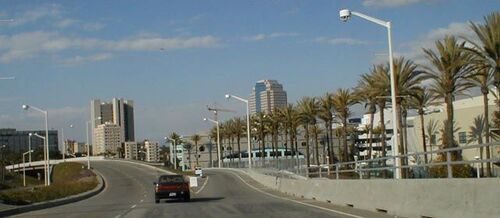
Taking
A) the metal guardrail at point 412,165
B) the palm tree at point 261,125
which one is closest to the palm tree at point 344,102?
the metal guardrail at point 412,165

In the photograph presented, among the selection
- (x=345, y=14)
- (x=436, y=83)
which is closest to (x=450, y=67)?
(x=436, y=83)

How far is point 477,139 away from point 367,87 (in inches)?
701

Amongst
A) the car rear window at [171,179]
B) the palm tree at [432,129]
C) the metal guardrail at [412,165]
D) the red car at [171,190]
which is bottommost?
the red car at [171,190]

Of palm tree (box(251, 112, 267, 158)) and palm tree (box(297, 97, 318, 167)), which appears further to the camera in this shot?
palm tree (box(251, 112, 267, 158))

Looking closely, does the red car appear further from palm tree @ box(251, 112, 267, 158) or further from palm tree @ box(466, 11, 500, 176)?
palm tree @ box(251, 112, 267, 158)

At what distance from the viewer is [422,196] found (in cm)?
1831

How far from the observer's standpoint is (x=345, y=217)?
20.4 m

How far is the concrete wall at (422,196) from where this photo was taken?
1463cm

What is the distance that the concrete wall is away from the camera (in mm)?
14633

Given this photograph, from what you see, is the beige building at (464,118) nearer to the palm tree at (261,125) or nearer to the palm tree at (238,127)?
the palm tree at (261,125)

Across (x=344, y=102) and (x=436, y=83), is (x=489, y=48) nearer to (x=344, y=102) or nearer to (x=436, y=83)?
(x=436, y=83)

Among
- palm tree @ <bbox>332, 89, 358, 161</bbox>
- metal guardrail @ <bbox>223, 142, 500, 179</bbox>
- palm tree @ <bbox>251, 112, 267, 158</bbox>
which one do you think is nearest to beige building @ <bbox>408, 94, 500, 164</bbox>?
palm tree @ <bbox>332, 89, 358, 161</bbox>

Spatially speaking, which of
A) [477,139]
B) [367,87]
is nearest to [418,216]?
[367,87]

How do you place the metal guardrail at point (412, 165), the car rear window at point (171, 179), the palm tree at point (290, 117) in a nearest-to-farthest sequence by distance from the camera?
the metal guardrail at point (412, 165), the car rear window at point (171, 179), the palm tree at point (290, 117)
